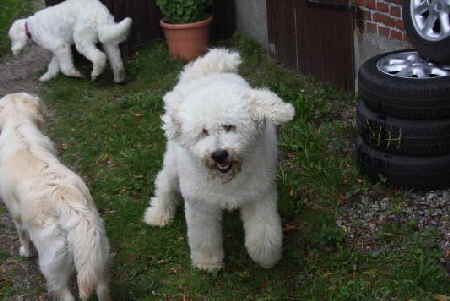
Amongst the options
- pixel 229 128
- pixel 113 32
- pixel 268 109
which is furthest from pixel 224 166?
pixel 113 32

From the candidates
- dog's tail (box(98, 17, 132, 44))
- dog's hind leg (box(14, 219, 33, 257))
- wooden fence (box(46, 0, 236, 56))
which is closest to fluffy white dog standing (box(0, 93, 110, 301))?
dog's hind leg (box(14, 219, 33, 257))

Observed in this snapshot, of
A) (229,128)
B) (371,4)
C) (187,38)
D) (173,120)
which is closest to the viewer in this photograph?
(229,128)

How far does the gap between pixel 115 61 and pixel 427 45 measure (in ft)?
16.2

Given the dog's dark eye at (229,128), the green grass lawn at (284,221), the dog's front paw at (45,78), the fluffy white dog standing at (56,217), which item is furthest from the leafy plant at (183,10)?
the dog's dark eye at (229,128)

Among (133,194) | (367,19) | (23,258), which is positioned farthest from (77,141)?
(367,19)

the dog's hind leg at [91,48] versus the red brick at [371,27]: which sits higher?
the red brick at [371,27]

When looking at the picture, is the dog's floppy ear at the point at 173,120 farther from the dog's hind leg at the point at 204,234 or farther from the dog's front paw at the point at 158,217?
the dog's front paw at the point at 158,217

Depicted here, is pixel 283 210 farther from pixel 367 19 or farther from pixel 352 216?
pixel 367 19

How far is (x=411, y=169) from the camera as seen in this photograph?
4.30 meters

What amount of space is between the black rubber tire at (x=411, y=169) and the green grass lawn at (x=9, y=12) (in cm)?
815

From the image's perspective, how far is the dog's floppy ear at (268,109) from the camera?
352cm

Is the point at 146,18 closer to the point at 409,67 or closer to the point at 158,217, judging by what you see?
the point at 158,217

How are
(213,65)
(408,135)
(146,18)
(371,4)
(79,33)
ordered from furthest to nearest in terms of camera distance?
(146,18) < (79,33) < (371,4) < (213,65) < (408,135)

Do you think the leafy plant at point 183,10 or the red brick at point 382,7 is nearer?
the red brick at point 382,7
